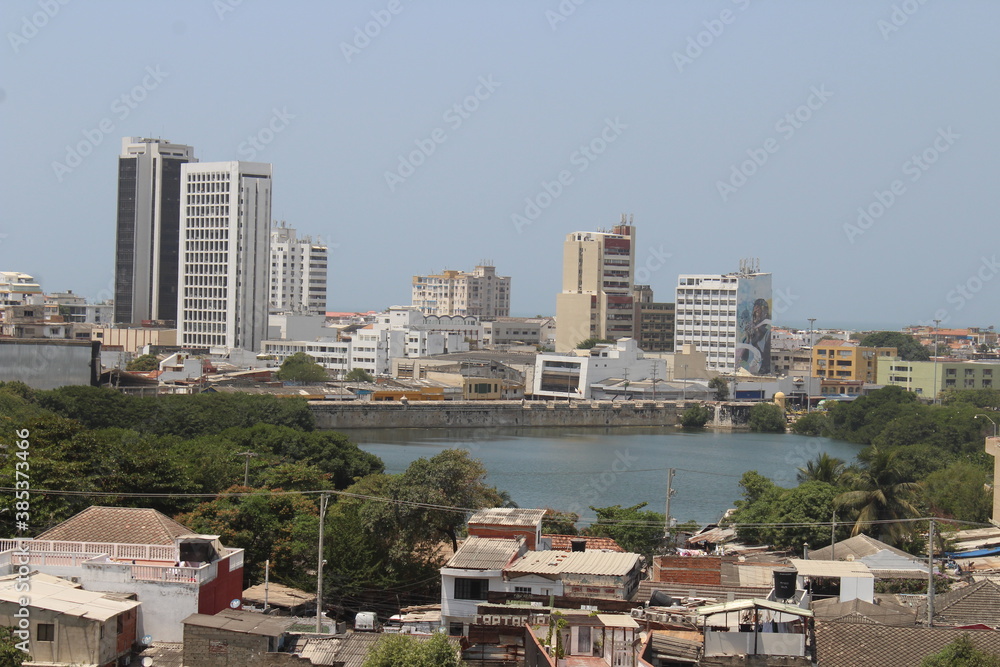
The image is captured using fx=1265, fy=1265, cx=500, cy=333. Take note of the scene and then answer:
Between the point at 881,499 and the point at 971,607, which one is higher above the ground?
the point at 881,499

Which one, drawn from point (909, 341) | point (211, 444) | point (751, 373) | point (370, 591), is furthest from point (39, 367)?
point (909, 341)

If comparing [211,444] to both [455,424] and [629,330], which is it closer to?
[455,424]

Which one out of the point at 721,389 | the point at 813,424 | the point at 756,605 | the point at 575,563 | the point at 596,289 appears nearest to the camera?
the point at 756,605

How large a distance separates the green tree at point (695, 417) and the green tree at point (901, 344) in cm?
2039

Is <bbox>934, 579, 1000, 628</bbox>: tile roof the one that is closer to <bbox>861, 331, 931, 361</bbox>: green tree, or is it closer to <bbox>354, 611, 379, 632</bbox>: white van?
<bbox>354, 611, 379, 632</bbox>: white van

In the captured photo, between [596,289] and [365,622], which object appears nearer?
[365,622]

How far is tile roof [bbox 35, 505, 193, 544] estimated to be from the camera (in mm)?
7941

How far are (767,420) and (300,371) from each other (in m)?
14.8

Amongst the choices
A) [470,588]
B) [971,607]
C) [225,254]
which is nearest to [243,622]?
[470,588]

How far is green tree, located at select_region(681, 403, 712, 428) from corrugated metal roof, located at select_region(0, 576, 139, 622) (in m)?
33.2

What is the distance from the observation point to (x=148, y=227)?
2132 inches

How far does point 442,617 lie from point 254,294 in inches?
1549

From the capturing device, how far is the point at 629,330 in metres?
55.1
